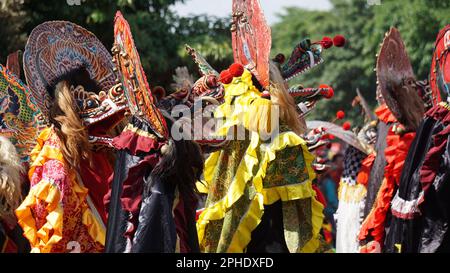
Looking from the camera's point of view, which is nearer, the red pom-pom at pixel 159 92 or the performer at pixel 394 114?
the red pom-pom at pixel 159 92

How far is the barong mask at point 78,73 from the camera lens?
7.78 metres

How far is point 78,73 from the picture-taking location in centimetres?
802

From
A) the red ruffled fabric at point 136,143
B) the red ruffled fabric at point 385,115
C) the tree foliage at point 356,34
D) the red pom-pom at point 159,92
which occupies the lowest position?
the tree foliage at point 356,34

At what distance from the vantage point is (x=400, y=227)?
7754 millimetres

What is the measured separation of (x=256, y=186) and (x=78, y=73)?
5.84ft

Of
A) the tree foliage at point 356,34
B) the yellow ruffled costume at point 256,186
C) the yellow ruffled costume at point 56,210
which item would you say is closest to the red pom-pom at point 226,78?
the yellow ruffled costume at point 256,186

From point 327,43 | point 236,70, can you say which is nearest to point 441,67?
point 327,43

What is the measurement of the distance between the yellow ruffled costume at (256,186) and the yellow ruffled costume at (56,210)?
3.04 ft

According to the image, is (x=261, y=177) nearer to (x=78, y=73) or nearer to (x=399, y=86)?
(x=78, y=73)

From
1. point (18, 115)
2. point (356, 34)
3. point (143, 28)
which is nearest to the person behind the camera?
point (18, 115)

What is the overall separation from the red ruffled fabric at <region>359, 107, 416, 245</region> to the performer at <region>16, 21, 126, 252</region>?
2.17 meters

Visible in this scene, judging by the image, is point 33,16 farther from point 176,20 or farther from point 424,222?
point 424,222
